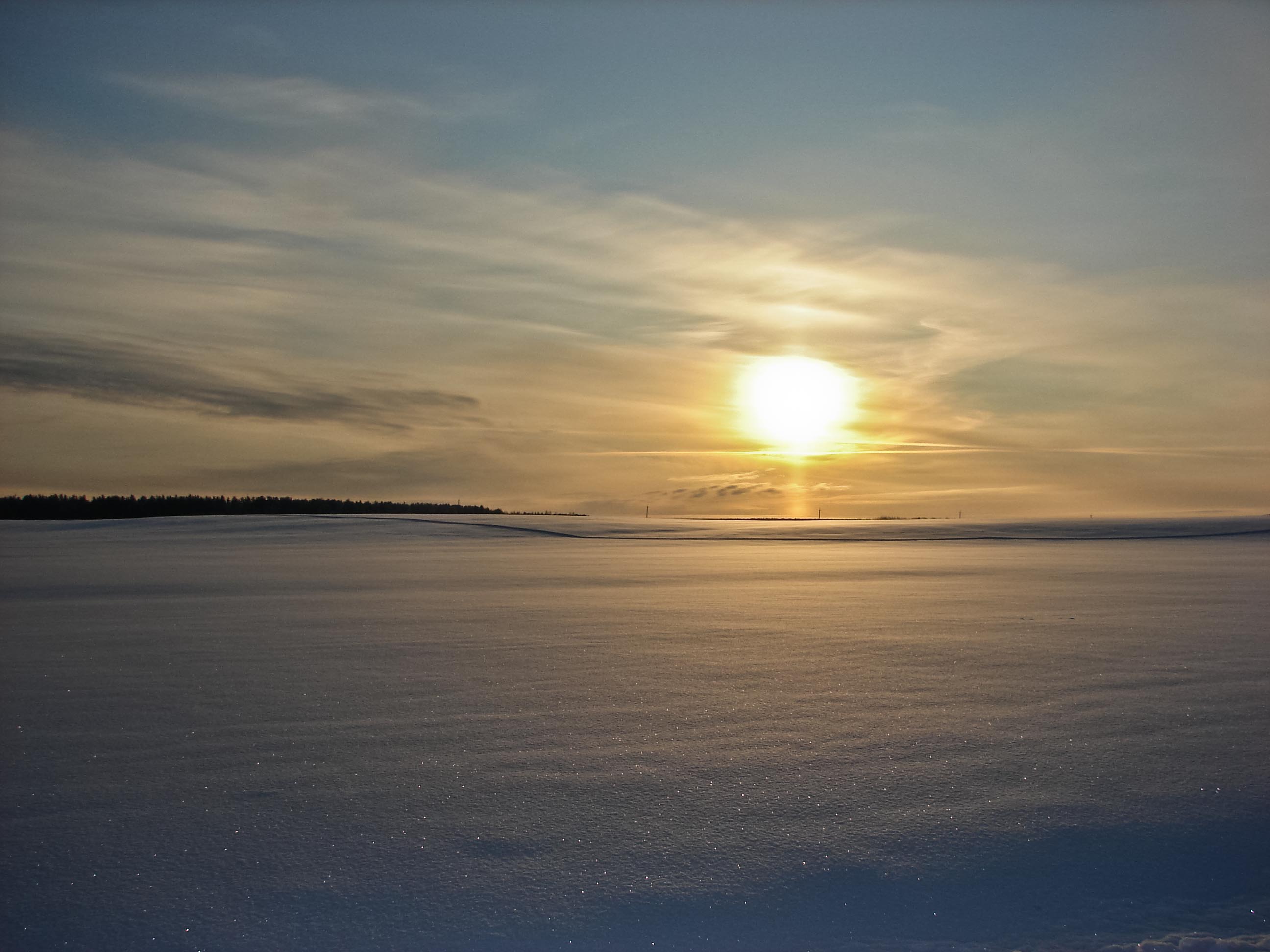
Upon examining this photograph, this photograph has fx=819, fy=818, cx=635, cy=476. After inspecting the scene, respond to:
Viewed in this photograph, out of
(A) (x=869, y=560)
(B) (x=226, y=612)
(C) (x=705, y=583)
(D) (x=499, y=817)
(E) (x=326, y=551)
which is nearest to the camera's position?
(D) (x=499, y=817)

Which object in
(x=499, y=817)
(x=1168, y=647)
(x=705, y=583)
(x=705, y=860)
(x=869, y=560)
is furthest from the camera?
(x=869, y=560)

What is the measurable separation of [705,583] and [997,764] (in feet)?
21.7

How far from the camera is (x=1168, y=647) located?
4895mm

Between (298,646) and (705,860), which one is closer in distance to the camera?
(705,860)

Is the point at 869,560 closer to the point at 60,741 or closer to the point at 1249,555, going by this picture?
the point at 1249,555

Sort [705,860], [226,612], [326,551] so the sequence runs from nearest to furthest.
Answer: [705,860], [226,612], [326,551]

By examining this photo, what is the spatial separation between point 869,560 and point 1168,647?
879cm

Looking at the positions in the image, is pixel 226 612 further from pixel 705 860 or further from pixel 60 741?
pixel 705 860

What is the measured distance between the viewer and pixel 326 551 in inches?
622

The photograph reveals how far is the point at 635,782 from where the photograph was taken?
264cm

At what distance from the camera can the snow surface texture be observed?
6.27 feet

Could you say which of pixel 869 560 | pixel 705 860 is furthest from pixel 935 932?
pixel 869 560

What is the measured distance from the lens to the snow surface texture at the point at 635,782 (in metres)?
1.91

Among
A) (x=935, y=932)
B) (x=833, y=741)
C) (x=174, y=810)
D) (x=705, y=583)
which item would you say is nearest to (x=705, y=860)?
(x=935, y=932)
